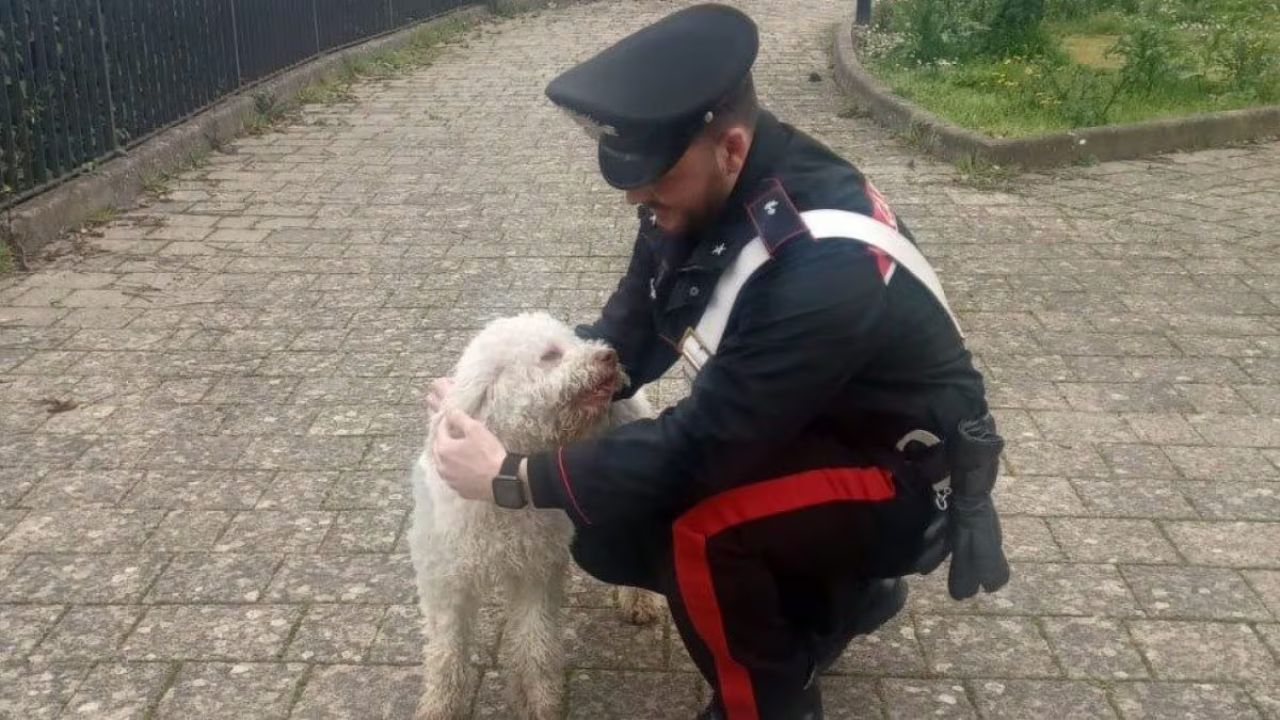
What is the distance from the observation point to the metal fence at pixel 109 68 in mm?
7699

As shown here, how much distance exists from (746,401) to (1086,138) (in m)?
7.44

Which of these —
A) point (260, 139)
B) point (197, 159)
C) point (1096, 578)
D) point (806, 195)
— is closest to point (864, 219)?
point (806, 195)

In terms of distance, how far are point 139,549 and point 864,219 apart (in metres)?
2.70

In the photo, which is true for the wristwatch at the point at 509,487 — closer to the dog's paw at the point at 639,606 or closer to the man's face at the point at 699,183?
the man's face at the point at 699,183

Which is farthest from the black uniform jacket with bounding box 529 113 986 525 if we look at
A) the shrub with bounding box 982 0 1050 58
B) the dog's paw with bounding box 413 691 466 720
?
the shrub with bounding box 982 0 1050 58

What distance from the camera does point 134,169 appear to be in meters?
8.80

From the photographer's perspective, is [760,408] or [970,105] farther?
[970,105]

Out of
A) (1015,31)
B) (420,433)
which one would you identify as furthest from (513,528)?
(1015,31)

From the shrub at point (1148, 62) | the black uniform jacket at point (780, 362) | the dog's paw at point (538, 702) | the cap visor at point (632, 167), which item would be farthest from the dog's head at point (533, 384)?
the shrub at point (1148, 62)

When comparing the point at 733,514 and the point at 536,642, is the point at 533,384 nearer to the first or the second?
the point at 733,514

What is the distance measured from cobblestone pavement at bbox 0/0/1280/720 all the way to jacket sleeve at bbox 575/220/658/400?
863 millimetres

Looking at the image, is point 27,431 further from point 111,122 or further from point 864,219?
point 111,122

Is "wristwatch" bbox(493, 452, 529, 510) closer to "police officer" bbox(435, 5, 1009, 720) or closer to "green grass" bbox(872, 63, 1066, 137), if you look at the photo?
"police officer" bbox(435, 5, 1009, 720)

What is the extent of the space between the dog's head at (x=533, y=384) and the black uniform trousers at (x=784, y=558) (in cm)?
35
